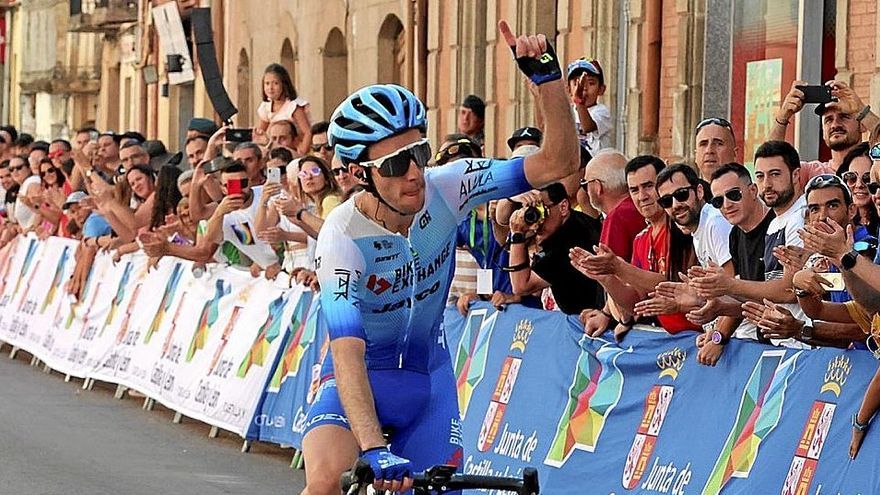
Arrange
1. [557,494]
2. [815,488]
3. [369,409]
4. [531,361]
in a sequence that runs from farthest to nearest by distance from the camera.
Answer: [531,361] < [557,494] < [815,488] < [369,409]

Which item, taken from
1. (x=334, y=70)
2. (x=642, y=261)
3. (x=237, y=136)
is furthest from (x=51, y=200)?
(x=642, y=261)

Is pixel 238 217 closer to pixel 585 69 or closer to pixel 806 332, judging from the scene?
pixel 585 69

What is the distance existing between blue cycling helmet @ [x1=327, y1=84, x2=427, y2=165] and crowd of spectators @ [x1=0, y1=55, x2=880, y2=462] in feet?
0.49

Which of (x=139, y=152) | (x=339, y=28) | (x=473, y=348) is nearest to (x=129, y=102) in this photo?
(x=339, y=28)

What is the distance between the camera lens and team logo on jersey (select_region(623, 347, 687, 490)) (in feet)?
31.9

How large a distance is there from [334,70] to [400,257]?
84.5 feet

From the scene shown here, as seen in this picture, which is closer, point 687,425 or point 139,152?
point 687,425

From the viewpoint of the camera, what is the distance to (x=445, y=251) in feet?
23.1

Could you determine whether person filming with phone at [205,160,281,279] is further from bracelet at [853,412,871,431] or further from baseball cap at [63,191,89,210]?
bracelet at [853,412,871,431]

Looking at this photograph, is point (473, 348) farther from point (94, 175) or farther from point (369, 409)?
point (94, 175)

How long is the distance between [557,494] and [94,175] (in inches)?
369

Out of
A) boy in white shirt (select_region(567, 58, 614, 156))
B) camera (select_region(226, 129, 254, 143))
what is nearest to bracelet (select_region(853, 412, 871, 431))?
boy in white shirt (select_region(567, 58, 614, 156))

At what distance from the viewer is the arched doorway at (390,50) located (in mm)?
29469

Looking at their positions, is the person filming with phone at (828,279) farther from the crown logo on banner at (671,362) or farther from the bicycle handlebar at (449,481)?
the bicycle handlebar at (449,481)
